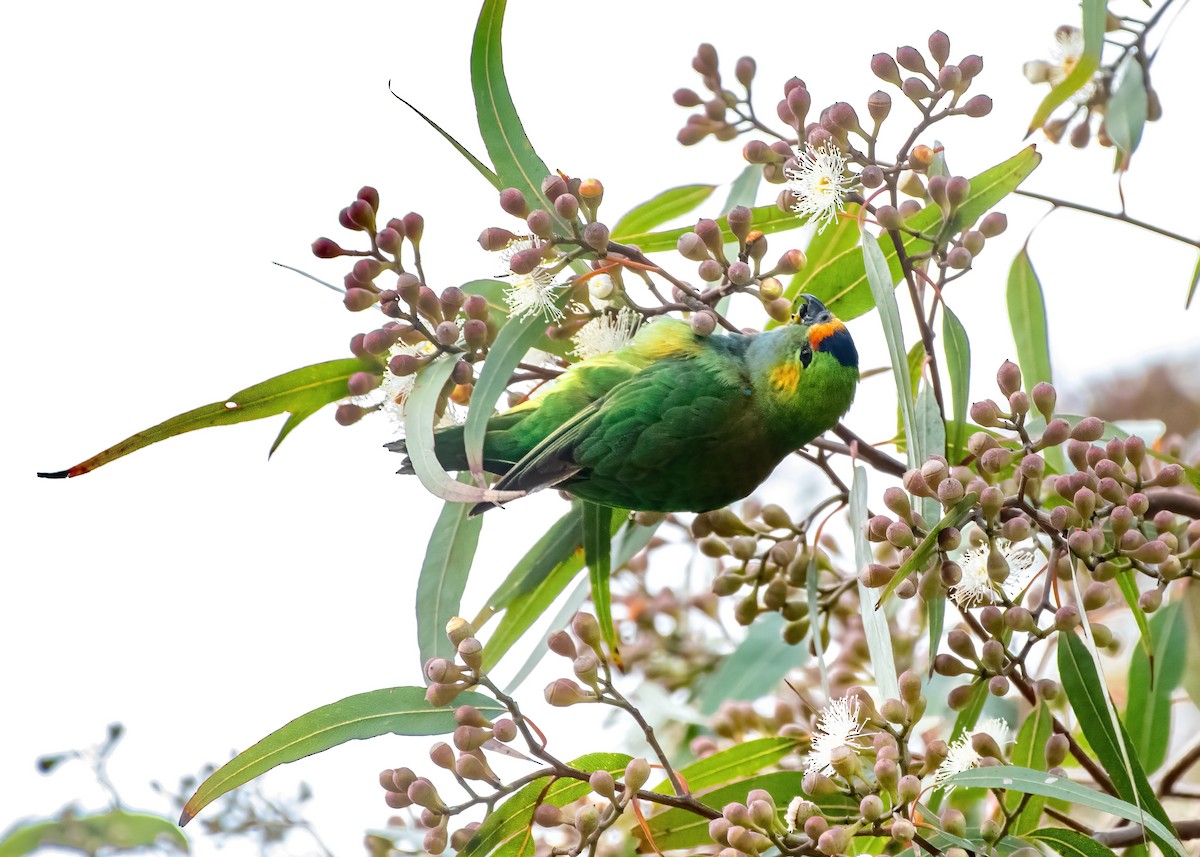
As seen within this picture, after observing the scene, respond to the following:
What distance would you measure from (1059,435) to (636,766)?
29.8 inches

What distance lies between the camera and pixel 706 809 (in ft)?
5.19

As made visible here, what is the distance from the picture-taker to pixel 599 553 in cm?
201

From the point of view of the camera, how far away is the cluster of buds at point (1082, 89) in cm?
199

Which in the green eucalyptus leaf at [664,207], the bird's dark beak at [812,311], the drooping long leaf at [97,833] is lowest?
the drooping long leaf at [97,833]

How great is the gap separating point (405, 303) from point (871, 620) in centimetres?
84

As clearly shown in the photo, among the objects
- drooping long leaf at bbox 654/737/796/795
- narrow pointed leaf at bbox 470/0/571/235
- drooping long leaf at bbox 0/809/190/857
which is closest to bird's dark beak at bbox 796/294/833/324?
narrow pointed leaf at bbox 470/0/571/235

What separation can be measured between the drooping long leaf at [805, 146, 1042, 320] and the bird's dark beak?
0.35 feet

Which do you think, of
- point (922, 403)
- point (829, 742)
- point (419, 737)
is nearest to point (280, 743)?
point (419, 737)

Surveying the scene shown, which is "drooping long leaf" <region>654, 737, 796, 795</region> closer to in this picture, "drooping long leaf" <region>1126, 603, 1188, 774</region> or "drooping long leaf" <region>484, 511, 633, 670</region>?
"drooping long leaf" <region>484, 511, 633, 670</region>

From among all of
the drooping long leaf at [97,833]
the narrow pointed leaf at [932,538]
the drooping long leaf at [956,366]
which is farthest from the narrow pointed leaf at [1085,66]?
the drooping long leaf at [97,833]

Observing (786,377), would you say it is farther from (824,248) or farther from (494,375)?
(494,375)

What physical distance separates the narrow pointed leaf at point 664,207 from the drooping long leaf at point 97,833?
1417 mm

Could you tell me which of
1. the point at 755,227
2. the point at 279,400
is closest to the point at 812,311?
the point at 755,227

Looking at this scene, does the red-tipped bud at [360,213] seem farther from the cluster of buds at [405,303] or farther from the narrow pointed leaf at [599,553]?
the narrow pointed leaf at [599,553]
